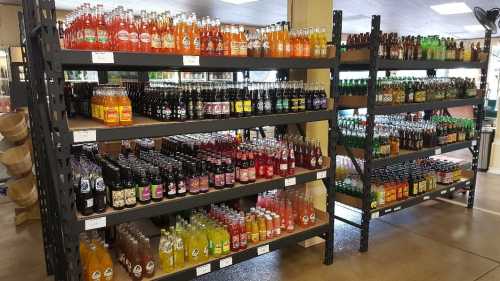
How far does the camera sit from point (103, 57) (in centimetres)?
185

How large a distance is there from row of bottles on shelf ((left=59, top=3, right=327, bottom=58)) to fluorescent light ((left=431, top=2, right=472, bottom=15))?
5.92 m

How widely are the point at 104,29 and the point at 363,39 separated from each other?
2343 millimetres

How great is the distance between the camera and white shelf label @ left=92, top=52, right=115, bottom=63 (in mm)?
1823

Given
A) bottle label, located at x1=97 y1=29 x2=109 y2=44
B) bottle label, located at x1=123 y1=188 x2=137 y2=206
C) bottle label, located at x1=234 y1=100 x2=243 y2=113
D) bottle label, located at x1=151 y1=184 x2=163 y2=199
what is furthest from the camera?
bottle label, located at x1=234 y1=100 x2=243 y2=113

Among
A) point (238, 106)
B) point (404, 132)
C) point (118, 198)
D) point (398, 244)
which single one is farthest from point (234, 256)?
point (404, 132)

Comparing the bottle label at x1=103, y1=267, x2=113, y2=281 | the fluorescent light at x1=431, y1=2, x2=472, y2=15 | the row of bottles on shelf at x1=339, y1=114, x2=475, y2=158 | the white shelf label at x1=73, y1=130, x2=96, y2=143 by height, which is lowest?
the bottle label at x1=103, y1=267, x2=113, y2=281

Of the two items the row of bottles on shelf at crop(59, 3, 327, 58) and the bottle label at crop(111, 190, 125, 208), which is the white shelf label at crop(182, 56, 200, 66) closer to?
the row of bottles on shelf at crop(59, 3, 327, 58)

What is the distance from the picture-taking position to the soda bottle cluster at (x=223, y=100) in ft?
7.45

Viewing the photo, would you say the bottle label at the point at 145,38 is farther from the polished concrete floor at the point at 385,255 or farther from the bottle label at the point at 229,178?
the polished concrete floor at the point at 385,255

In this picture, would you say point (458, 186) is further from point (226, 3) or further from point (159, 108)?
point (226, 3)

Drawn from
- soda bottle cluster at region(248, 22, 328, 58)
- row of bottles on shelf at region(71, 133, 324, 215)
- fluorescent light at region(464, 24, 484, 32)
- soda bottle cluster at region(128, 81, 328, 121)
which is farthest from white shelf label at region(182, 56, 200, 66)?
fluorescent light at region(464, 24, 484, 32)

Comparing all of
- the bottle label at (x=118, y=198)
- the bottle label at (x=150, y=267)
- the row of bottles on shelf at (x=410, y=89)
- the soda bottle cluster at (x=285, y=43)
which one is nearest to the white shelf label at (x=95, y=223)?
the bottle label at (x=118, y=198)

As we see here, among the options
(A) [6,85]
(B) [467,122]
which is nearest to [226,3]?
(A) [6,85]

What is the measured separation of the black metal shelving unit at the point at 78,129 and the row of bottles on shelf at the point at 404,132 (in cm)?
62
